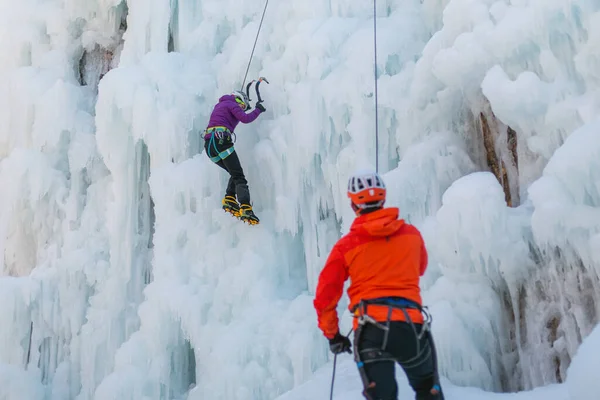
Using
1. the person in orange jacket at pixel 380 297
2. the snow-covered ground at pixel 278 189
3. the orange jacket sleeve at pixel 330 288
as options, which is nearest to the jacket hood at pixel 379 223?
the person in orange jacket at pixel 380 297

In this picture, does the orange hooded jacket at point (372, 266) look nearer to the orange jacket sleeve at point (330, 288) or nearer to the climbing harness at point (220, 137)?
the orange jacket sleeve at point (330, 288)

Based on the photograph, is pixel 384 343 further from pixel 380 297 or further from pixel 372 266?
pixel 372 266

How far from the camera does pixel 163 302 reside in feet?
21.0

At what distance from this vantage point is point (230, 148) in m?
5.89

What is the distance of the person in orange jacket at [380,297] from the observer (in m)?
2.61

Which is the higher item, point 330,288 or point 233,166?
point 233,166

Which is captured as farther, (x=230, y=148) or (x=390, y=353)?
(x=230, y=148)

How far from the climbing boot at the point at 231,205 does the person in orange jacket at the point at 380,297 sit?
10.9 feet

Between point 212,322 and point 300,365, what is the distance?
1.29 meters

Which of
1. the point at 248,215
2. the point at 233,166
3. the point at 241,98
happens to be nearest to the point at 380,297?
the point at 248,215

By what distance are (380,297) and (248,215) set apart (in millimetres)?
3420

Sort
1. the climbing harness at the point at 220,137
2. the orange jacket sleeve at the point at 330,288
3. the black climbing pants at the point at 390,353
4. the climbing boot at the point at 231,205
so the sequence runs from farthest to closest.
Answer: the climbing boot at the point at 231,205
the climbing harness at the point at 220,137
the orange jacket sleeve at the point at 330,288
the black climbing pants at the point at 390,353

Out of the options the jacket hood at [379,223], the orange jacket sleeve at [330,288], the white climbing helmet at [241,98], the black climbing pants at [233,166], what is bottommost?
the orange jacket sleeve at [330,288]

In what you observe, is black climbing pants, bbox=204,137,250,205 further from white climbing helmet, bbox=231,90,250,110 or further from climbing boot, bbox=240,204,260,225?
white climbing helmet, bbox=231,90,250,110
